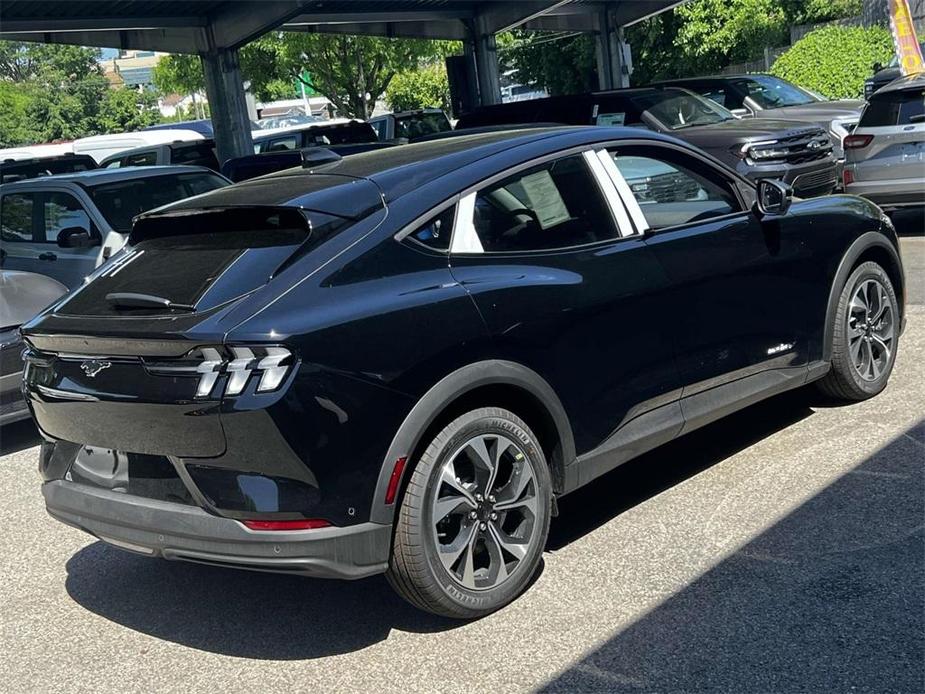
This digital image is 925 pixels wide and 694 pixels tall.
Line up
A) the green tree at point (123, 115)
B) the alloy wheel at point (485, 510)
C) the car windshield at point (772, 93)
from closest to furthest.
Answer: the alloy wheel at point (485, 510)
the car windshield at point (772, 93)
the green tree at point (123, 115)

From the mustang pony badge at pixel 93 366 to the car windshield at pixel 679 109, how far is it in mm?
11246

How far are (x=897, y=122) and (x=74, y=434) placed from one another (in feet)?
32.2

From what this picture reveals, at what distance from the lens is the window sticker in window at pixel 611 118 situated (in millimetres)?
14555

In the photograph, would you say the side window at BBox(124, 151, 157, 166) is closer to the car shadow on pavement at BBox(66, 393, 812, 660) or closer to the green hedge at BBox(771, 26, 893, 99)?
the car shadow on pavement at BBox(66, 393, 812, 660)

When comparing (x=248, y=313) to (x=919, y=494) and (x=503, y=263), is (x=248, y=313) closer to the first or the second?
(x=503, y=263)

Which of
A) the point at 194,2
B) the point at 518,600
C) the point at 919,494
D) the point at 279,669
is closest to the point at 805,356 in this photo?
the point at 919,494

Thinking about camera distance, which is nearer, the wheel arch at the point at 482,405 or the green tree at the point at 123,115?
the wheel arch at the point at 482,405

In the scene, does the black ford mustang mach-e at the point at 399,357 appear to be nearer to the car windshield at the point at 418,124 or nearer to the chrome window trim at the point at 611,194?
the chrome window trim at the point at 611,194

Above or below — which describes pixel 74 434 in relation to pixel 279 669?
above

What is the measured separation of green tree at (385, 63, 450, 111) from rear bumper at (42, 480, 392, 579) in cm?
4568

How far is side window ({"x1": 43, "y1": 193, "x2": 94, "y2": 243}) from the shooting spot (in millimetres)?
10094

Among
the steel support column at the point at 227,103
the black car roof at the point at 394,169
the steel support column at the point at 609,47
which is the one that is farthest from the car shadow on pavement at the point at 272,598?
the steel support column at the point at 609,47

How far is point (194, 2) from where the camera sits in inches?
725

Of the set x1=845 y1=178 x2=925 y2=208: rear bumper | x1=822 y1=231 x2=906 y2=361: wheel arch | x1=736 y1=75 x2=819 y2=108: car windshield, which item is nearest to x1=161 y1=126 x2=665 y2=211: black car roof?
x1=822 y1=231 x2=906 y2=361: wheel arch
